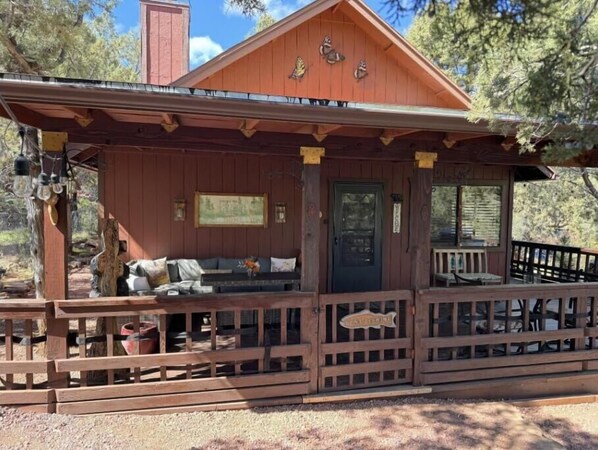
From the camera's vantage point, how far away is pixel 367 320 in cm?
390

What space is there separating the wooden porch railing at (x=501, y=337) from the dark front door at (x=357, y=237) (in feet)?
7.52

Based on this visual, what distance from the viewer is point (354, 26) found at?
639 centimetres

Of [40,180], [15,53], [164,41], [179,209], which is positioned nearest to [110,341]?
[40,180]

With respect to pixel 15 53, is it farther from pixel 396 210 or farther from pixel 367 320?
pixel 396 210

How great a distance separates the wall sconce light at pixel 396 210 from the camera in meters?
6.73

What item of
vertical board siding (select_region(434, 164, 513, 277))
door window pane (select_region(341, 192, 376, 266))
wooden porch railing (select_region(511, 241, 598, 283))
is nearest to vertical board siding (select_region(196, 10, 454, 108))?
vertical board siding (select_region(434, 164, 513, 277))

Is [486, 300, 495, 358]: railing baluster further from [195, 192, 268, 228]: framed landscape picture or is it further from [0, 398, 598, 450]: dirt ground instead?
[195, 192, 268, 228]: framed landscape picture

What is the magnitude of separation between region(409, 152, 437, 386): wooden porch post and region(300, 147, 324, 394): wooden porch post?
3.02ft

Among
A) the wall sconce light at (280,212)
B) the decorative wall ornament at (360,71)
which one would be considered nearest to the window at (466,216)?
the decorative wall ornament at (360,71)

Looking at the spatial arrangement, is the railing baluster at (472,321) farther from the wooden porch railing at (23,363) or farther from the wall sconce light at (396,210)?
the wooden porch railing at (23,363)

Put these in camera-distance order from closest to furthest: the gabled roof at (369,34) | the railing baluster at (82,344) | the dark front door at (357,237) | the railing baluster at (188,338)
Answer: the railing baluster at (82,344) < the railing baluster at (188,338) < the gabled roof at (369,34) < the dark front door at (357,237)

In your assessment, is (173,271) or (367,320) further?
(173,271)

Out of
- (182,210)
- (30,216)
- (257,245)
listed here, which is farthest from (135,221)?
(257,245)

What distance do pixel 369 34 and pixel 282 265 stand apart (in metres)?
3.71
